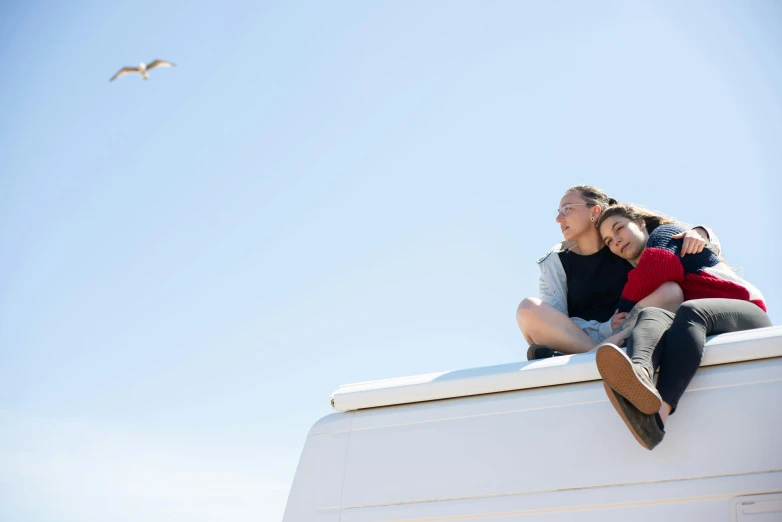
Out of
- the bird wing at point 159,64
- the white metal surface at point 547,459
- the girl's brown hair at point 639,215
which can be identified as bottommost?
the white metal surface at point 547,459

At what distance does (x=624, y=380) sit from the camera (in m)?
1.63

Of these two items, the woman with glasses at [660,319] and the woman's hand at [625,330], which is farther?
the woman's hand at [625,330]

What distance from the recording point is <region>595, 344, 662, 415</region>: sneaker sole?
1.58 m

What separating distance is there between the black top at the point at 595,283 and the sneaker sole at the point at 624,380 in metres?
1.44

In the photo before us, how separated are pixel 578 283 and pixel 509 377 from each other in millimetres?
1497

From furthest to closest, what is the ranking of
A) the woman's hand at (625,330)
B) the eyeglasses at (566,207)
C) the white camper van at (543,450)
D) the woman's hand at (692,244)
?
the eyeglasses at (566,207), the woman's hand at (692,244), the woman's hand at (625,330), the white camper van at (543,450)

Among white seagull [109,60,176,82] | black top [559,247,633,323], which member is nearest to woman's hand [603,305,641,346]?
black top [559,247,633,323]

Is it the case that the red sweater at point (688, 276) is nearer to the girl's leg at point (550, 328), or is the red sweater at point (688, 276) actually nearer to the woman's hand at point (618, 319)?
the woman's hand at point (618, 319)

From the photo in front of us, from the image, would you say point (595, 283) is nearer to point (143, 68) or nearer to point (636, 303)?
point (636, 303)

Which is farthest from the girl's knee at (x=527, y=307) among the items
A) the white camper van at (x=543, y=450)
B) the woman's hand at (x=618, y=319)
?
the white camper van at (x=543, y=450)

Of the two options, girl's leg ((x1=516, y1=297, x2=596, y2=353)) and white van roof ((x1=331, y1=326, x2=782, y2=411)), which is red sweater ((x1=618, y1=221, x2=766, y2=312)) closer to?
girl's leg ((x1=516, y1=297, x2=596, y2=353))

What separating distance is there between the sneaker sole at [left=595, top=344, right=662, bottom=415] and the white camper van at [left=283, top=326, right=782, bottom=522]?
102 millimetres

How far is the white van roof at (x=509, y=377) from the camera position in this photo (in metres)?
1.67

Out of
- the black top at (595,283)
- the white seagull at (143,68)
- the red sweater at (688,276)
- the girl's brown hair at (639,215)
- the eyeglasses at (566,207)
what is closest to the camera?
the red sweater at (688,276)
